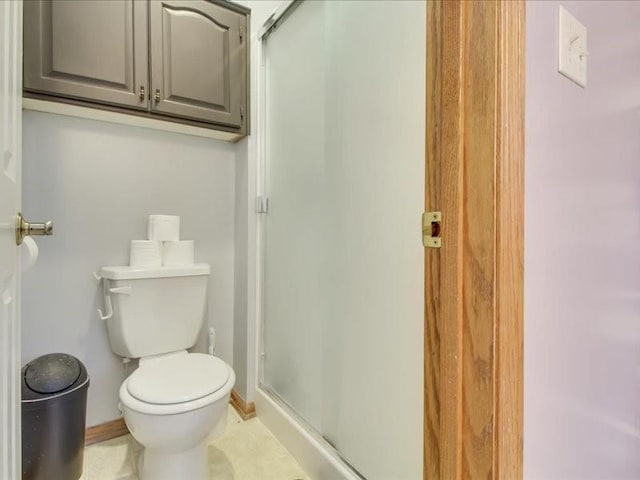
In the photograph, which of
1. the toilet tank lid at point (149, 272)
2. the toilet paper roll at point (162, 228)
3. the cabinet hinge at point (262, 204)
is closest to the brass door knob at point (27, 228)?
the toilet tank lid at point (149, 272)

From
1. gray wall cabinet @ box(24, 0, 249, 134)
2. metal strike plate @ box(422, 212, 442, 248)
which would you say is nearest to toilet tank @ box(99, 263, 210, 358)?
gray wall cabinet @ box(24, 0, 249, 134)

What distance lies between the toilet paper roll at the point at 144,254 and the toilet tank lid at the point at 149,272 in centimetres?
5

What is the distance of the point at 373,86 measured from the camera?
3.51ft

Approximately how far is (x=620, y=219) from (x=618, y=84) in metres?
0.29

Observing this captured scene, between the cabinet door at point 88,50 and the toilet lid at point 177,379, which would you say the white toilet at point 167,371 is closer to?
the toilet lid at point 177,379

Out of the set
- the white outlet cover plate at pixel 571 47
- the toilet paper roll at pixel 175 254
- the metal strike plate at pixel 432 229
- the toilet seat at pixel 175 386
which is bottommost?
the toilet seat at pixel 175 386

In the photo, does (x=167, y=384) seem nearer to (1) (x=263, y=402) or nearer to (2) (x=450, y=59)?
(1) (x=263, y=402)

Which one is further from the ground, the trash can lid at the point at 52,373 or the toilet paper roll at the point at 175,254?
the toilet paper roll at the point at 175,254

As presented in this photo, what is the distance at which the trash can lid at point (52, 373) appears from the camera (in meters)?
1.21

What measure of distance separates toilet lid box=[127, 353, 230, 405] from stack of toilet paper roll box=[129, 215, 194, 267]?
0.44 metres

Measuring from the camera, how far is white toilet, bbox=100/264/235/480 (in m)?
1.10

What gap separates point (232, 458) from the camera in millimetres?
1454

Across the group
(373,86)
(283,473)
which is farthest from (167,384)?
(373,86)

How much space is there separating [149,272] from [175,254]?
0.16 meters
